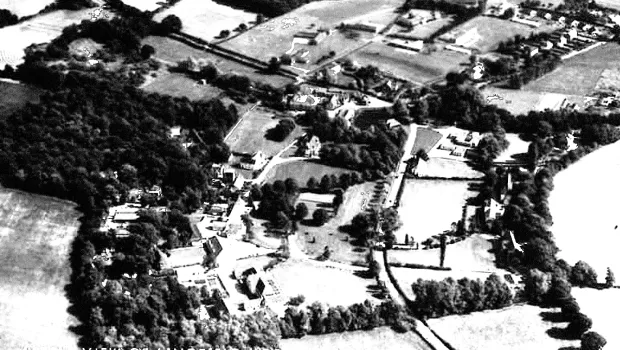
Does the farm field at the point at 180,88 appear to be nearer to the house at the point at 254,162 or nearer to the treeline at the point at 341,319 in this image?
the house at the point at 254,162

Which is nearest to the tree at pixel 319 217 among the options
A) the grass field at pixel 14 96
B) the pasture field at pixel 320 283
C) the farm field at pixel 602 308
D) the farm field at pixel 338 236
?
the farm field at pixel 338 236

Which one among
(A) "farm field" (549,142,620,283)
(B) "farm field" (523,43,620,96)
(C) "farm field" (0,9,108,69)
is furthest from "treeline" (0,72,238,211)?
(B) "farm field" (523,43,620,96)

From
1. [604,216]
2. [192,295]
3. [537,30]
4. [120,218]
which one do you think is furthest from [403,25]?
[192,295]

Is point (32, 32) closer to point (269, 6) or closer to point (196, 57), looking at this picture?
point (196, 57)

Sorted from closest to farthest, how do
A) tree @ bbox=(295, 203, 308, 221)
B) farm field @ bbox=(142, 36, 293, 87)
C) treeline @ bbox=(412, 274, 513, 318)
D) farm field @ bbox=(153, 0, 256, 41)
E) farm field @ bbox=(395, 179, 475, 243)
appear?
1. treeline @ bbox=(412, 274, 513, 318)
2. farm field @ bbox=(395, 179, 475, 243)
3. tree @ bbox=(295, 203, 308, 221)
4. farm field @ bbox=(142, 36, 293, 87)
5. farm field @ bbox=(153, 0, 256, 41)

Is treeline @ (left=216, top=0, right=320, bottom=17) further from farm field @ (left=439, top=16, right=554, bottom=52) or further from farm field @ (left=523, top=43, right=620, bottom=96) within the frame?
farm field @ (left=523, top=43, right=620, bottom=96)

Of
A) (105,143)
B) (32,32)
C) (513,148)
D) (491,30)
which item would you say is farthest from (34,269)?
(491,30)
